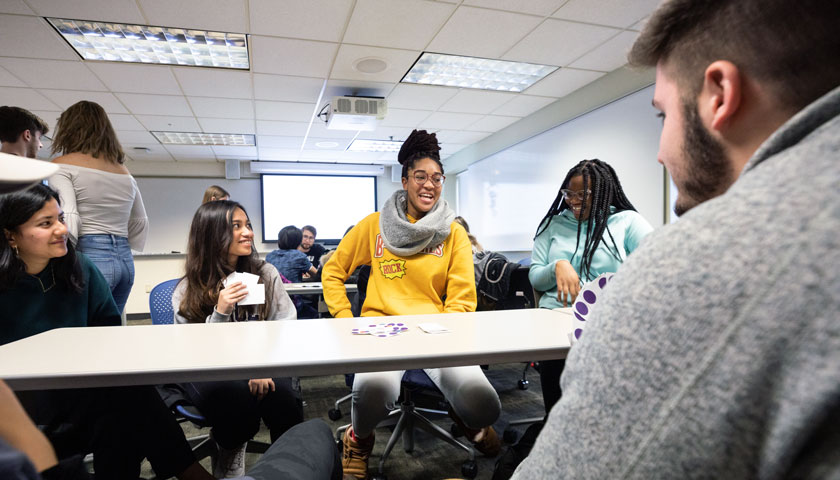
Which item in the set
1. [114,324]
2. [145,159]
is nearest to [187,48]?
[114,324]

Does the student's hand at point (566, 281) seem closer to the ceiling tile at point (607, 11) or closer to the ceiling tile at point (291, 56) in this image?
the ceiling tile at point (607, 11)

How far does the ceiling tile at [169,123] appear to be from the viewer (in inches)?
185

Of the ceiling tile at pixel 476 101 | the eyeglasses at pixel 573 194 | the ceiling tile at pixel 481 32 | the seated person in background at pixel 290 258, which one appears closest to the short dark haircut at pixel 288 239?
the seated person in background at pixel 290 258

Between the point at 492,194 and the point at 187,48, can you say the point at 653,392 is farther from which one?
the point at 492,194

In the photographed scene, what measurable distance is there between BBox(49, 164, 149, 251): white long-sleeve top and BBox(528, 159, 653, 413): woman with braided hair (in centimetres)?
207

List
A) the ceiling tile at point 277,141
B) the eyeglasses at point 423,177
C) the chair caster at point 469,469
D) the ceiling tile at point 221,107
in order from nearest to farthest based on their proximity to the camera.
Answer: the chair caster at point 469,469 < the eyeglasses at point 423,177 < the ceiling tile at point 221,107 < the ceiling tile at point 277,141

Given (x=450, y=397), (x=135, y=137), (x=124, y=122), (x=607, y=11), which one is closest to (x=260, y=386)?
(x=450, y=397)

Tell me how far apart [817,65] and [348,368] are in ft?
3.07

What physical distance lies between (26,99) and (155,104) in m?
1.07

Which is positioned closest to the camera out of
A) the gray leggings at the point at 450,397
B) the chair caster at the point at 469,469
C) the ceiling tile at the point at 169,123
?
Answer: the gray leggings at the point at 450,397

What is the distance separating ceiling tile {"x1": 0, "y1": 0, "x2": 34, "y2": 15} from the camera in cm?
246

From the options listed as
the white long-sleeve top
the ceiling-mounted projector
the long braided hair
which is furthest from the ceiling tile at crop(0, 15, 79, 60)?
the long braided hair

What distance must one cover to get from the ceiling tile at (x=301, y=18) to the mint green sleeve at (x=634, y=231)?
6.90 feet

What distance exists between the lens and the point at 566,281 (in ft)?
5.43
